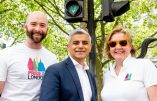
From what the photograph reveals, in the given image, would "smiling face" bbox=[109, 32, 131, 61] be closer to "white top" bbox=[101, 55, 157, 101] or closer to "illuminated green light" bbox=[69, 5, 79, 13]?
"white top" bbox=[101, 55, 157, 101]

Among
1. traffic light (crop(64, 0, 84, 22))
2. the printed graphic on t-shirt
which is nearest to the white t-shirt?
the printed graphic on t-shirt

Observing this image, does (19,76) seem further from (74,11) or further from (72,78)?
(74,11)

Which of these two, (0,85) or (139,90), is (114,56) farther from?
(0,85)

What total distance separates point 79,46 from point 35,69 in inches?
24.2

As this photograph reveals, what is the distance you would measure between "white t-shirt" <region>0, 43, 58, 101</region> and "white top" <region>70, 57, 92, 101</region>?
47cm

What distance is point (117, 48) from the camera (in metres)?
4.91

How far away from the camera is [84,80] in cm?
467

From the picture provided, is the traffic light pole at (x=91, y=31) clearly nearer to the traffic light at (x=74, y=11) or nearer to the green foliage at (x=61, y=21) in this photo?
the traffic light at (x=74, y=11)

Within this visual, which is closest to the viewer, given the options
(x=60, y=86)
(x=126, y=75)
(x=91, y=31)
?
(x=60, y=86)

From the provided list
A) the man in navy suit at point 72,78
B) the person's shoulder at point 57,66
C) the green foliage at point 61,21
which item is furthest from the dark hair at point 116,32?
the green foliage at point 61,21

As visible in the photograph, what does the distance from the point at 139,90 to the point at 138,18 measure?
A: 13.4m

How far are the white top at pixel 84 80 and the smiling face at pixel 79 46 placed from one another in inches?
2.6

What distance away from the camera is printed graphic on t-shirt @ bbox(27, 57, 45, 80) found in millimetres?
4748

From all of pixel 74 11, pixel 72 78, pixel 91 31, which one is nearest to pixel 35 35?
pixel 72 78
